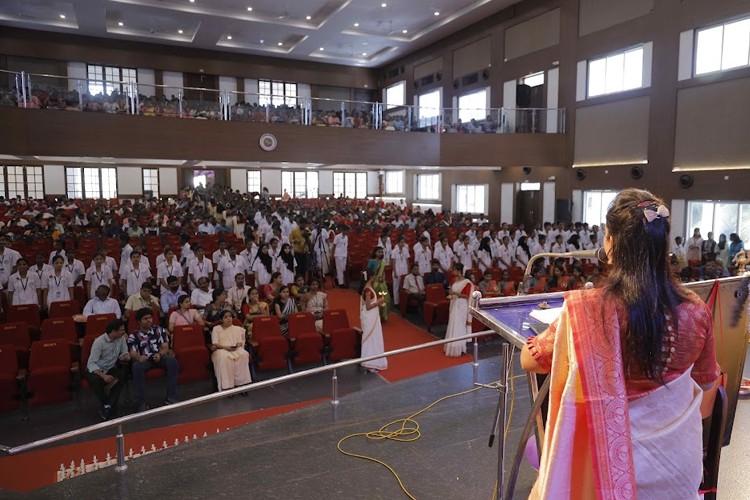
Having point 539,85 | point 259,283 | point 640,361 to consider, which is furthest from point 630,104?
point 640,361

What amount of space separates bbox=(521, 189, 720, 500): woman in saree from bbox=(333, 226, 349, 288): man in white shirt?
1192 centimetres

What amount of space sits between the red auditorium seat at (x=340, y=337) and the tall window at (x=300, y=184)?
2551 cm

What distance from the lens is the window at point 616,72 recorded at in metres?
17.7

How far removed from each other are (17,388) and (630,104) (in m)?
18.1

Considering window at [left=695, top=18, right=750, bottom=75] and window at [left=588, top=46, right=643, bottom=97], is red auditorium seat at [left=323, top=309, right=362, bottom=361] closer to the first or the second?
window at [left=695, top=18, right=750, bottom=75]

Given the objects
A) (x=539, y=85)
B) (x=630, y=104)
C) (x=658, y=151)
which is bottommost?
(x=658, y=151)

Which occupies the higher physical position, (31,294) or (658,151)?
(658,151)

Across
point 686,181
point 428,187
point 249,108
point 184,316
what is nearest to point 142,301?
point 184,316

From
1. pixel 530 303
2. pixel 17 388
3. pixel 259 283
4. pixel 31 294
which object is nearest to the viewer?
pixel 530 303

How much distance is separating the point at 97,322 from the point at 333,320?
3.34m

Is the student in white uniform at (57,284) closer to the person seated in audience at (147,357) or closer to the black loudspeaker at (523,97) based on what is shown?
the person seated in audience at (147,357)

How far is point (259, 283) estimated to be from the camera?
456 inches

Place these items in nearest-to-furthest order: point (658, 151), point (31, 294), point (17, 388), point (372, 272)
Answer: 1. point (17, 388)
2. point (31, 294)
3. point (372, 272)
4. point (658, 151)

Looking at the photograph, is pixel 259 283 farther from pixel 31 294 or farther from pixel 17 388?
pixel 17 388
